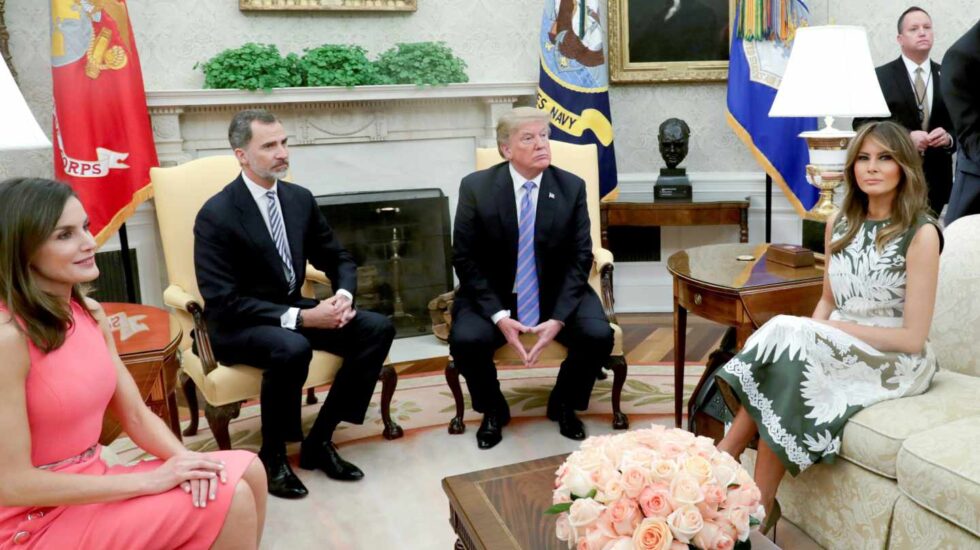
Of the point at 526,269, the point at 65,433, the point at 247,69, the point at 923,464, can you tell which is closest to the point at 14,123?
the point at 65,433

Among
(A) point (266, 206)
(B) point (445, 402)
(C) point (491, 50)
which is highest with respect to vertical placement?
(C) point (491, 50)

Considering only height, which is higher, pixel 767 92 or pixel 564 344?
pixel 767 92

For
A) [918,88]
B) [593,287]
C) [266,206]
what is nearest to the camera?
[266,206]

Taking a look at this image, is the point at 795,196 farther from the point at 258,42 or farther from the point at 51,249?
the point at 51,249

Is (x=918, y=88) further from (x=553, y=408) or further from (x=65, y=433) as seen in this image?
(x=65, y=433)

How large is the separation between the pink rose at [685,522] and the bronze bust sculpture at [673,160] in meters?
3.83

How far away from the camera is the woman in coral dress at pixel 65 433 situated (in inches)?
61.4

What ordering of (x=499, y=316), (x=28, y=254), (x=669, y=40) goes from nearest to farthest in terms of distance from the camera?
(x=28, y=254) < (x=499, y=316) < (x=669, y=40)

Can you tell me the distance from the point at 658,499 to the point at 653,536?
2.4 inches

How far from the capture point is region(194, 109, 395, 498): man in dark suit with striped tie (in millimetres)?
2910

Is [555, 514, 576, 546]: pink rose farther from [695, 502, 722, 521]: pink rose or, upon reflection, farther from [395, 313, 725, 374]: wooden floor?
[395, 313, 725, 374]: wooden floor

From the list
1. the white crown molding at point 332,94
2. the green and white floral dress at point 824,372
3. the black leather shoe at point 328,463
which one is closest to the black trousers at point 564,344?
the black leather shoe at point 328,463

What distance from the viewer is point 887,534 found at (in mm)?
2113

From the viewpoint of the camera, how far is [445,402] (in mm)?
3797
